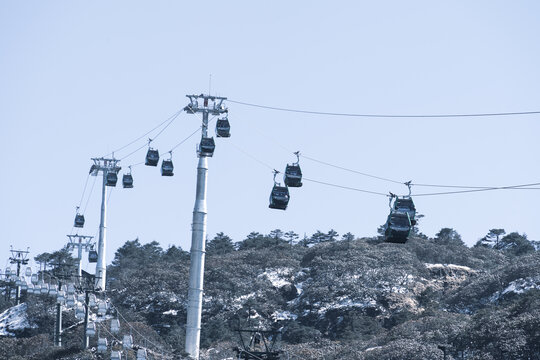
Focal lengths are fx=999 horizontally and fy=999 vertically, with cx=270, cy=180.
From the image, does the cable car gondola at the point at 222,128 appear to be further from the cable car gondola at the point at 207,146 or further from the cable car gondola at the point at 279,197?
the cable car gondola at the point at 279,197

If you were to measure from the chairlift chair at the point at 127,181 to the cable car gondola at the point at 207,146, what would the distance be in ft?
62.8

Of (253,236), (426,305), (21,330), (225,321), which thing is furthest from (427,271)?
(253,236)

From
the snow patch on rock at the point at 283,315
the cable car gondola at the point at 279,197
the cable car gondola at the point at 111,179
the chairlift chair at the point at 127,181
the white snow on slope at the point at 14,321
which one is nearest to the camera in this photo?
the cable car gondola at the point at 279,197

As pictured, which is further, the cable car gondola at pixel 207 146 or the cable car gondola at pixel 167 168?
the cable car gondola at pixel 167 168

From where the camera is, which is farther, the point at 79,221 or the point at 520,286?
the point at 79,221

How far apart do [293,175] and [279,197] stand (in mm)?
1203

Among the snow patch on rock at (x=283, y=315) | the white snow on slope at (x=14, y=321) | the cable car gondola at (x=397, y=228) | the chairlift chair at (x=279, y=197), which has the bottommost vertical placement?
the white snow on slope at (x=14, y=321)

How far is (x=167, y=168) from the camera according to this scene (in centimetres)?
5906

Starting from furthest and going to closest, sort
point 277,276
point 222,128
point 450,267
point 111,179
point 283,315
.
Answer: point 277,276 → point 450,267 → point 283,315 → point 111,179 → point 222,128

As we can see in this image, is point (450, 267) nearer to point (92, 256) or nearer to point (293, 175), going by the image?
point (92, 256)

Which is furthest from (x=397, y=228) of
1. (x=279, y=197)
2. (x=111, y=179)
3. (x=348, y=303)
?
(x=348, y=303)

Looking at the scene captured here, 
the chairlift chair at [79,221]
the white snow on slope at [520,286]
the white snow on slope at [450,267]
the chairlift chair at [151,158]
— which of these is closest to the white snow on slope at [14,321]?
the chairlift chair at [79,221]

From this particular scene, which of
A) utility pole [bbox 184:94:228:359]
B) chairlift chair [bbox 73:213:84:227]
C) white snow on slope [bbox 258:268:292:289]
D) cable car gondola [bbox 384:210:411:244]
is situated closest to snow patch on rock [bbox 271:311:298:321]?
white snow on slope [bbox 258:268:292:289]

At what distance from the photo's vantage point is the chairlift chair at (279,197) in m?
43.1
